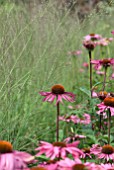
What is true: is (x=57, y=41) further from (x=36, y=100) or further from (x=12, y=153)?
(x=12, y=153)

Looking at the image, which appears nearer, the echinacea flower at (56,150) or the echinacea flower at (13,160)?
the echinacea flower at (13,160)

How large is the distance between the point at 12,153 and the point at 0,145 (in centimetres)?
5

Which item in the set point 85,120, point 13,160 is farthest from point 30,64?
point 13,160

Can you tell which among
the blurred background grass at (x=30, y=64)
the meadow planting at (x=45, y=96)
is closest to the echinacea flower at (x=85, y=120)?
the meadow planting at (x=45, y=96)

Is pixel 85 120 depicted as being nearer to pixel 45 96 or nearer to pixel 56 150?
pixel 45 96

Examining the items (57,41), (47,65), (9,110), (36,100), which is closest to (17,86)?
(9,110)

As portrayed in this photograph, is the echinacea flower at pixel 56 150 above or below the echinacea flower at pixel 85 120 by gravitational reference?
below

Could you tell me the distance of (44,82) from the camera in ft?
8.68

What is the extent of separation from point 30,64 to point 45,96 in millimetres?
599

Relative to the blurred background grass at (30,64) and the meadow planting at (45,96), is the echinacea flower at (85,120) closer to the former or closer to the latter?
the meadow planting at (45,96)

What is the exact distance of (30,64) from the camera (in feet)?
8.63

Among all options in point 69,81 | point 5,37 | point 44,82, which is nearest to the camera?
point 5,37

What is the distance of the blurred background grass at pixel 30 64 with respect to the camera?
6.91ft

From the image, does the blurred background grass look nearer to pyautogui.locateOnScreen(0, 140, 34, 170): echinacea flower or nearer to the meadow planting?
the meadow planting
